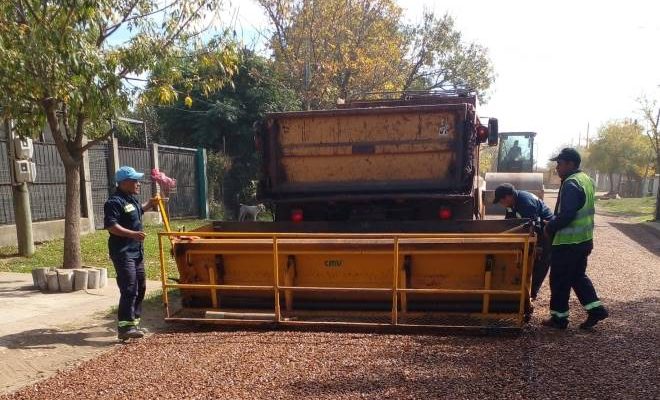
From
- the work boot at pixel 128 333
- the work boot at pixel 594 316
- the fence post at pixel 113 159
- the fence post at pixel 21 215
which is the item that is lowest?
the work boot at pixel 128 333

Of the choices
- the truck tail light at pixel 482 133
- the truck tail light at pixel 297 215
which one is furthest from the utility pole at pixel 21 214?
the truck tail light at pixel 482 133

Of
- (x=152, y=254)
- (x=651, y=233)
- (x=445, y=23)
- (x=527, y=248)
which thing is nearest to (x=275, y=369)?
(x=527, y=248)

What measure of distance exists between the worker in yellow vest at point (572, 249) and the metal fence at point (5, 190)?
9.25 meters

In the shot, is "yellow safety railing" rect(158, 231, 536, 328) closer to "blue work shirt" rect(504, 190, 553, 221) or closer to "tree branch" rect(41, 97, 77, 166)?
"blue work shirt" rect(504, 190, 553, 221)

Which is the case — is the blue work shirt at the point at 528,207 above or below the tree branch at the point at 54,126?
below

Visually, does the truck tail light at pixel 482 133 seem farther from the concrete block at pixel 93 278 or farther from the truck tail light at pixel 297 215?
the concrete block at pixel 93 278

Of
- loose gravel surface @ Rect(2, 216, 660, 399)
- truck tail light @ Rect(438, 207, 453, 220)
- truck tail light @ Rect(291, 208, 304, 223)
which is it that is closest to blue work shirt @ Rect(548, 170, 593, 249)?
loose gravel surface @ Rect(2, 216, 660, 399)

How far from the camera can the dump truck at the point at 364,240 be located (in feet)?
15.4

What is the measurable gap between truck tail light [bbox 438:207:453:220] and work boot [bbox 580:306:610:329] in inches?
67.1

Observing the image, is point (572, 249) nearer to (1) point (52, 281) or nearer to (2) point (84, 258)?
(1) point (52, 281)

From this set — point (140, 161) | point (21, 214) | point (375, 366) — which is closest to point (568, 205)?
point (375, 366)

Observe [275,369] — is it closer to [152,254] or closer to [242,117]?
[152,254]

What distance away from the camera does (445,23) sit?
70.1 feet

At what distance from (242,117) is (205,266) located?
14266 mm
